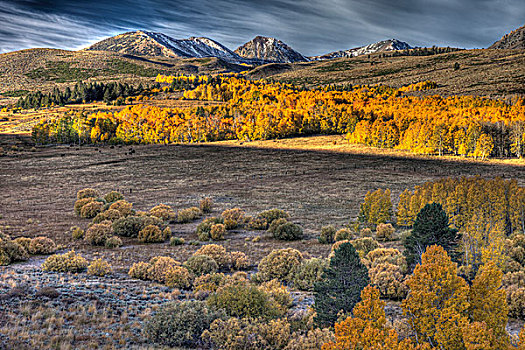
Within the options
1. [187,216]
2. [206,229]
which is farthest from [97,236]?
[187,216]

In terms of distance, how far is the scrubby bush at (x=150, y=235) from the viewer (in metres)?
22.4

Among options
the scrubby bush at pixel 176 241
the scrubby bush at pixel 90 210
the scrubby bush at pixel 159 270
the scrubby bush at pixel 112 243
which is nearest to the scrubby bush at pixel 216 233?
the scrubby bush at pixel 176 241

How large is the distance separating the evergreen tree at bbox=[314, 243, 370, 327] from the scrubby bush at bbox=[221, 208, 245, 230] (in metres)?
17.2

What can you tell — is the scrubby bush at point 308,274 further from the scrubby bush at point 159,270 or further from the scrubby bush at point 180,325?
the scrubby bush at point 159,270

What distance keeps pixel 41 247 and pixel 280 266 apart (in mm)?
13977

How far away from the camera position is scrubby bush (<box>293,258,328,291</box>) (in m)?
14.5

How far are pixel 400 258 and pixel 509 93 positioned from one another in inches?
5706

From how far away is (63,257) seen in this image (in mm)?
15680

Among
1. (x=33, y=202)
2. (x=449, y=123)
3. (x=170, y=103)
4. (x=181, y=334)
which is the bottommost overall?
(x=33, y=202)

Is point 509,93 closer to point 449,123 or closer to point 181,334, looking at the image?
point 449,123

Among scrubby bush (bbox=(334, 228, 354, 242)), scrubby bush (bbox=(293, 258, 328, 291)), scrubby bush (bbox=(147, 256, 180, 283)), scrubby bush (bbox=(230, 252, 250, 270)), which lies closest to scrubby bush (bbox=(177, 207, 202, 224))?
scrubby bush (bbox=(230, 252, 250, 270))

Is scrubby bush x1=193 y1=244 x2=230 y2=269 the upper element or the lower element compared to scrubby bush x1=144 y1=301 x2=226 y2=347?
lower

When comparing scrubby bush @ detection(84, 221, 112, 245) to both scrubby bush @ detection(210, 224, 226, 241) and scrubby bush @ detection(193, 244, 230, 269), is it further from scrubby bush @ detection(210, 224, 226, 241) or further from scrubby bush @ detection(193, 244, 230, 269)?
scrubby bush @ detection(193, 244, 230, 269)

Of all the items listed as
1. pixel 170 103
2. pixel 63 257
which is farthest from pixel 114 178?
pixel 170 103
